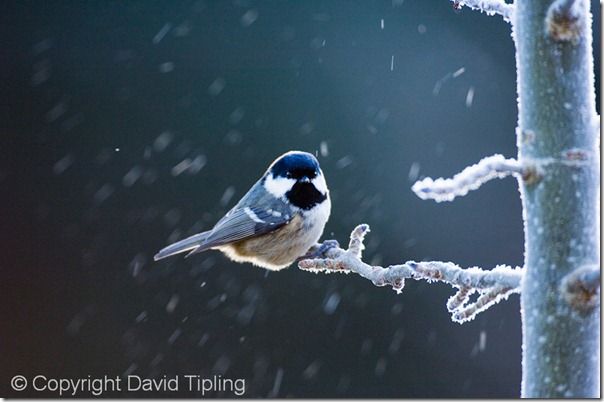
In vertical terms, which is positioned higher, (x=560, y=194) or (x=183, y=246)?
(x=560, y=194)

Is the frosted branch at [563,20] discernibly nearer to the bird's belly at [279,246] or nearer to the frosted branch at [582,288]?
the frosted branch at [582,288]

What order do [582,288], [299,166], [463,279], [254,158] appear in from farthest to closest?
[254,158] → [299,166] → [463,279] → [582,288]

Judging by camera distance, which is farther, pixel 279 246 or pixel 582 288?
pixel 279 246

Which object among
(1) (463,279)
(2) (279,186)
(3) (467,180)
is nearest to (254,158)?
(2) (279,186)

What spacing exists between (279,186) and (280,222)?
0.10 meters

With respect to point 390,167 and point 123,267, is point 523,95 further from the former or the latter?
point 123,267

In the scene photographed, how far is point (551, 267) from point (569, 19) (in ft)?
0.78

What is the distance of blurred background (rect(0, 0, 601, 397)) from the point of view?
2.28 meters

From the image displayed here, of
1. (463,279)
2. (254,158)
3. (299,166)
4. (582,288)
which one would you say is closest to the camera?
(582,288)

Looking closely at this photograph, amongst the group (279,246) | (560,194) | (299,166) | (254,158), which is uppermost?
(560,194)

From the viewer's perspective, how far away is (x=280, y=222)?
5.94 feet

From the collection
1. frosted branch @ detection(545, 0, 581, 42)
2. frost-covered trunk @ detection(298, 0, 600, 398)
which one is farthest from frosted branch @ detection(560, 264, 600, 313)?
frosted branch @ detection(545, 0, 581, 42)

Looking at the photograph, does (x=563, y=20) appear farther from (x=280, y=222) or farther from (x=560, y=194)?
(x=280, y=222)

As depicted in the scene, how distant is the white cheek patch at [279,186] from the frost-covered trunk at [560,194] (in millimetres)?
1130
